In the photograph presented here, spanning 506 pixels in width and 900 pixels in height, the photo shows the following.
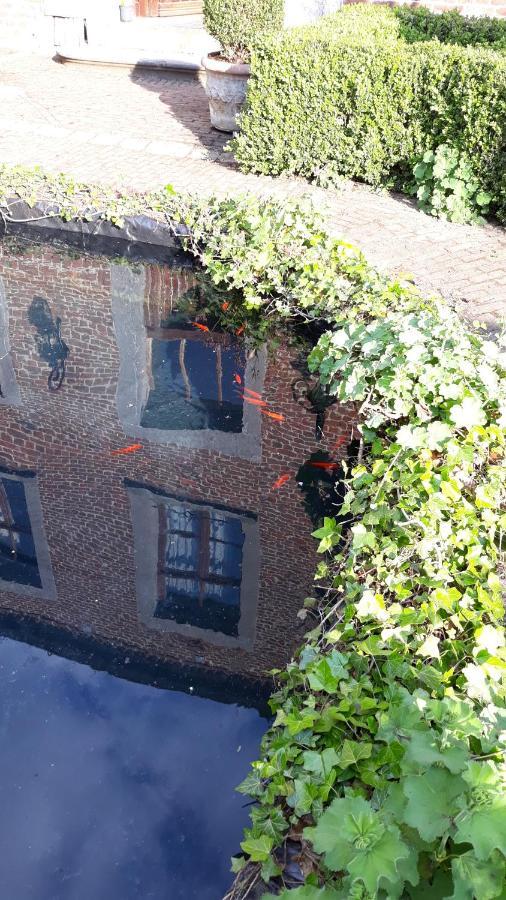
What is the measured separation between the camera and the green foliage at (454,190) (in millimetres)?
6984

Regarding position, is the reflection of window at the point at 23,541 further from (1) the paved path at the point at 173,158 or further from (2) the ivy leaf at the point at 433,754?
(1) the paved path at the point at 173,158

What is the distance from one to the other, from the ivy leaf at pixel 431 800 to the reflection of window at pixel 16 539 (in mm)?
2597

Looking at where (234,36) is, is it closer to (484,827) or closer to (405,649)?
(405,649)

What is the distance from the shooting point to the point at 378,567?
311cm

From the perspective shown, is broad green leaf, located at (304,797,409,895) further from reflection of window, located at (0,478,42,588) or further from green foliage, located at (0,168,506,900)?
reflection of window, located at (0,478,42,588)

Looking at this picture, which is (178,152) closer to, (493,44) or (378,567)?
(493,44)

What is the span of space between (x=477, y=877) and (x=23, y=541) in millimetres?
3135

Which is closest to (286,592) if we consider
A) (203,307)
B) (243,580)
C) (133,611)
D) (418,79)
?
(243,580)

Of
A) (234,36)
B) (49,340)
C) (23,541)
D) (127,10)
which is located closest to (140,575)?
(23,541)

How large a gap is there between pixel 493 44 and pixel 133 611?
692 centimetres

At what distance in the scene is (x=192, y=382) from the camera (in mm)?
5465

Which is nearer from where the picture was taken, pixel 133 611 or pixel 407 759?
pixel 407 759

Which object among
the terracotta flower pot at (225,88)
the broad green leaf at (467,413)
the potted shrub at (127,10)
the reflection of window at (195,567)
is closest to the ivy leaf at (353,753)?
the reflection of window at (195,567)

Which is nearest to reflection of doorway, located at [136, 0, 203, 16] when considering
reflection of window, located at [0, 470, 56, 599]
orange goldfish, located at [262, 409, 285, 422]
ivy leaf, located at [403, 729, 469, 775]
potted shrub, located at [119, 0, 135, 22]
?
potted shrub, located at [119, 0, 135, 22]
